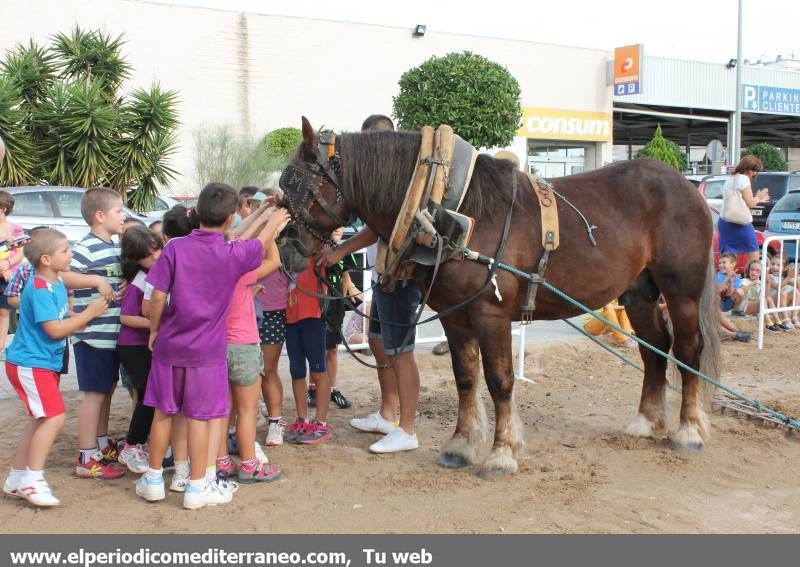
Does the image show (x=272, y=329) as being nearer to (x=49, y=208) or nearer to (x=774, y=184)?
(x=49, y=208)

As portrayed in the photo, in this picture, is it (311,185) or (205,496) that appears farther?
(311,185)

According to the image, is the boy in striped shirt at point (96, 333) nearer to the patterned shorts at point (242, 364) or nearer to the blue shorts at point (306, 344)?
the patterned shorts at point (242, 364)

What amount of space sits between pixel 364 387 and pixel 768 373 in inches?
139

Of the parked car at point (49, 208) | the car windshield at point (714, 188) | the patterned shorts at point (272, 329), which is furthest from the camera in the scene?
the car windshield at point (714, 188)

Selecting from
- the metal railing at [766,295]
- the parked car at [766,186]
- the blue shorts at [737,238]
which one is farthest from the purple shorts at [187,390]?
the parked car at [766,186]

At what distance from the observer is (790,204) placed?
13.5 m

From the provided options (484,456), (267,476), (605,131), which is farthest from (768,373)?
(605,131)

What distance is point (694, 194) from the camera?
182 inches

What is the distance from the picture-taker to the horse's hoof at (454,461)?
428 cm

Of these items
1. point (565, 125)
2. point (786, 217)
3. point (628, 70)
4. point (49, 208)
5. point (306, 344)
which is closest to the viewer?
point (306, 344)

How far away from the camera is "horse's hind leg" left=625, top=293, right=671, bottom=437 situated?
4.86 meters

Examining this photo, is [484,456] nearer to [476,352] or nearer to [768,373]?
[476,352]

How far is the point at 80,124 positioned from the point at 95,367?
10.8 metres

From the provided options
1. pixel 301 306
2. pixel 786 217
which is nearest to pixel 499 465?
pixel 301 306
